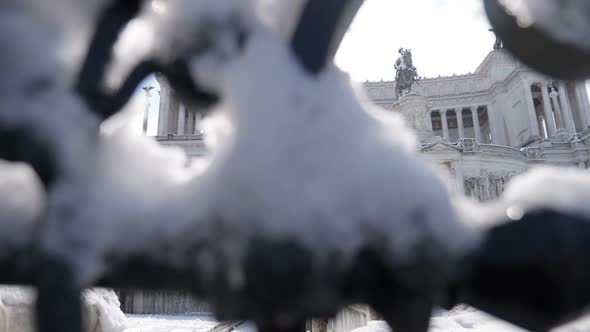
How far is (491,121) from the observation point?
3994 centimetres

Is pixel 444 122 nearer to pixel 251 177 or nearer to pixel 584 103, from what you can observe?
pixel 584 103

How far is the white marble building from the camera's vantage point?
767 inches

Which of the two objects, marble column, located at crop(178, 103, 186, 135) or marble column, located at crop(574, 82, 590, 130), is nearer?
marble column, located at crop(574, 82, 590, 130)

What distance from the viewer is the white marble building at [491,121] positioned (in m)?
19.5

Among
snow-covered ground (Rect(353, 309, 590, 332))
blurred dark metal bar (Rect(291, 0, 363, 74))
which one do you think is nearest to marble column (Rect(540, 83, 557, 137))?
snow-covered ground (Rect(353, 309, 590, 332))

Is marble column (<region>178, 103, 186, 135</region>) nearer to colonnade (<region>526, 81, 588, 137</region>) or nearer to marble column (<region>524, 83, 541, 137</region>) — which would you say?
marble column (<region>524, 83, 541, 137</region>)

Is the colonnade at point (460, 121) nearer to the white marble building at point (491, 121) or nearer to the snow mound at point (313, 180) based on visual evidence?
the white marble building at point (491, 121)

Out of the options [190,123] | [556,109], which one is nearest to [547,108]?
[556,109]

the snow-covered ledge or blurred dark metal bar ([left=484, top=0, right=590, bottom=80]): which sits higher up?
blurred dark metal bar ([left=484, top=0, right=590, bottom=80])

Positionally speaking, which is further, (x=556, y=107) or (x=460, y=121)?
(x=460, y=121)

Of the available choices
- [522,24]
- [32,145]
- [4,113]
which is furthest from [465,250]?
[4,113]

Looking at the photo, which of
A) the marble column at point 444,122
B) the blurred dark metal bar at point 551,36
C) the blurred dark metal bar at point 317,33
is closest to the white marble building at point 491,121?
the marble column at point 444,122

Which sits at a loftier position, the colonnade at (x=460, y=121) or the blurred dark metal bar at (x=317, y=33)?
the colonnade at (x=460, y=121)

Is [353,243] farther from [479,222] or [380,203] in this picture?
[479,222]
